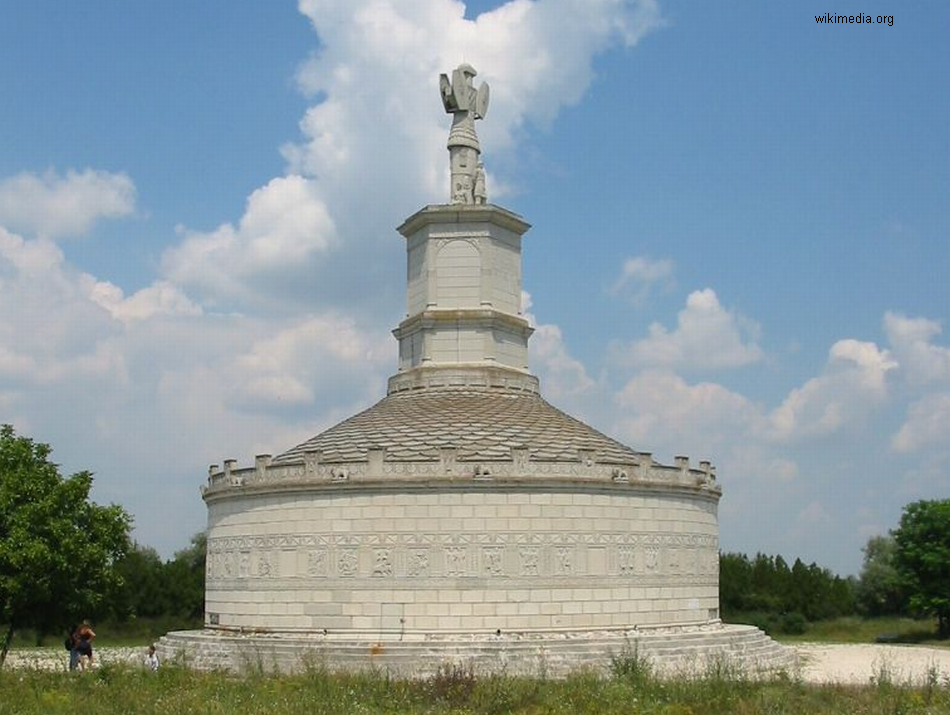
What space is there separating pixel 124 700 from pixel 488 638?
11403mm

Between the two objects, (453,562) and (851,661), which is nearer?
(453,562)

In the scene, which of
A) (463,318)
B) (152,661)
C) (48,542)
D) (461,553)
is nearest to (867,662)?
(461,553)

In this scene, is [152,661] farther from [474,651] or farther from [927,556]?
[927,556]

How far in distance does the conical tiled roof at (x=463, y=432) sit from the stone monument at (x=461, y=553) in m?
0.09

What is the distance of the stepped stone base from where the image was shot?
2972cm

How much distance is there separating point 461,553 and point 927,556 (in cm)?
2616

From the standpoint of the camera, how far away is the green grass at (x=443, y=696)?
2050cm

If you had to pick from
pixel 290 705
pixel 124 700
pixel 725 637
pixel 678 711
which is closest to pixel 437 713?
pixel 290 705

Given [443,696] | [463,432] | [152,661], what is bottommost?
[152,661]

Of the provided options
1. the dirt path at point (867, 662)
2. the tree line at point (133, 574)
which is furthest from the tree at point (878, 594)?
the dirt path at point (867, 662)

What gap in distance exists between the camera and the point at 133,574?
6325 cm

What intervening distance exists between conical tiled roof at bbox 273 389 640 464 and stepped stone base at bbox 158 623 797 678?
4.80 meters

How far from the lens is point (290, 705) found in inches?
813

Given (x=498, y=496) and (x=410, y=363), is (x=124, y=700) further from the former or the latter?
(x=410, y=363)
